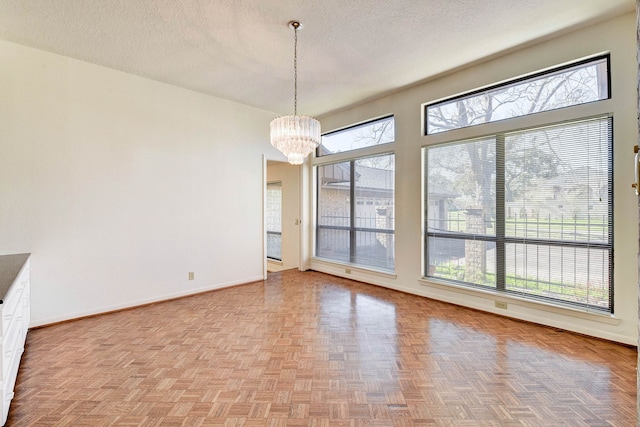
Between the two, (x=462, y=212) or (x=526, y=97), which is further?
(x=462, y=212)

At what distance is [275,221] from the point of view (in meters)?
7.20

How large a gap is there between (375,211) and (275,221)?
3.02 metres

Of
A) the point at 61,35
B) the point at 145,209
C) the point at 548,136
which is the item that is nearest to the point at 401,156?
the point at 548,136

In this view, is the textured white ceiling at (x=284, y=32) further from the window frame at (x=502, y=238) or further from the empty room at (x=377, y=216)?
the window frame at (x=502, y=238)

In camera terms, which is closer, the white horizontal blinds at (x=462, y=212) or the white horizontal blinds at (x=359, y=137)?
the white horizontal blinds at (x=462, y=212)

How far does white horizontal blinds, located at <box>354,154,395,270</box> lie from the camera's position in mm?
4809

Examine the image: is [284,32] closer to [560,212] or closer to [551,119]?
[551,119]

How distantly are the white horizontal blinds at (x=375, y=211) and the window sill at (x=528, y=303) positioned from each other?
908 millimetres

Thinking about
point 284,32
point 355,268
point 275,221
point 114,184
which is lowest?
point 355,268

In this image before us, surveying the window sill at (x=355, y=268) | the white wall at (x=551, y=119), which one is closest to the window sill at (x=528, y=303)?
the white wall at (x=551, y=119)

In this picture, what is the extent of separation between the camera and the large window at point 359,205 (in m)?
4.86

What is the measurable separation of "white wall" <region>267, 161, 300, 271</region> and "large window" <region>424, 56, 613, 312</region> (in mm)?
2866

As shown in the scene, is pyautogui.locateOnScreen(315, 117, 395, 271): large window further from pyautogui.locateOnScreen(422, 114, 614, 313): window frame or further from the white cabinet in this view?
the white cabinet

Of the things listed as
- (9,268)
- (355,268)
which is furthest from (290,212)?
(9,268)
